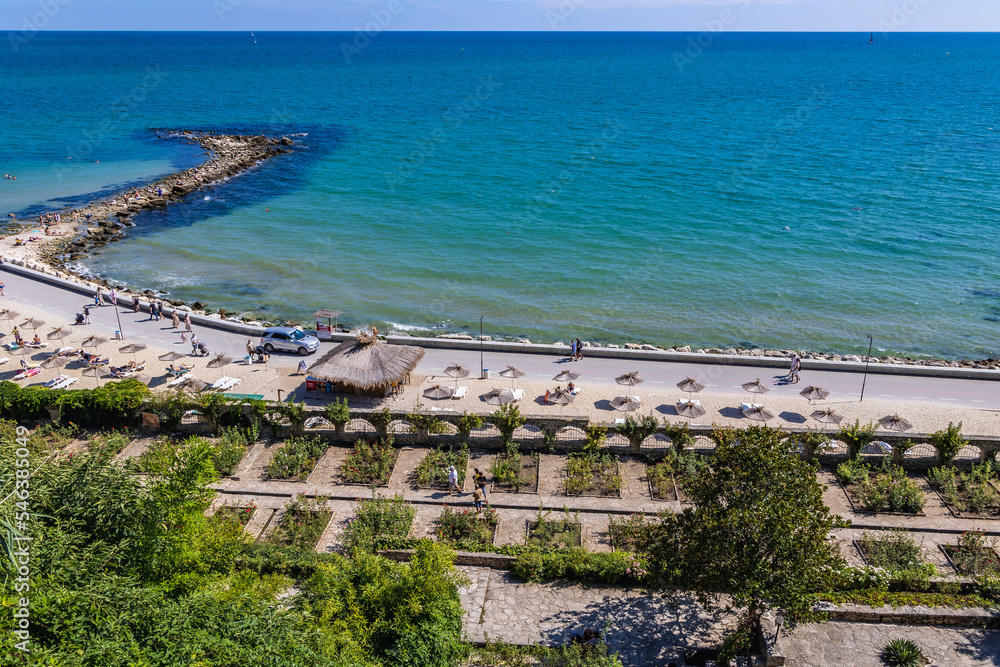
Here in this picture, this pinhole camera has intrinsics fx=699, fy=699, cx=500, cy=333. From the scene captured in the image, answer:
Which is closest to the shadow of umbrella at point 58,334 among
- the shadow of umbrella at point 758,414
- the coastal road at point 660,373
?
the coastal road at point 660,373

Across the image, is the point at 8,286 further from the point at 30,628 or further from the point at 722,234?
the point at 722,234

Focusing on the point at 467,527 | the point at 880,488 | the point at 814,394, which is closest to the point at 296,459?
the point at 467,527

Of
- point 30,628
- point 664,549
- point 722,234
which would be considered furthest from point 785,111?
point 30,628

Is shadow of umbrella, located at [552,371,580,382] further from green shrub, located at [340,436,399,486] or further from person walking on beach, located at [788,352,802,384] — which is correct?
person walking on beach, located at [788,352,802,384]

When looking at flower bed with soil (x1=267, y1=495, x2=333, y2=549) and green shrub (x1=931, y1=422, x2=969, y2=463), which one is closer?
flower bed with soil (x1=267, y1=495, x2=333, y2=549)

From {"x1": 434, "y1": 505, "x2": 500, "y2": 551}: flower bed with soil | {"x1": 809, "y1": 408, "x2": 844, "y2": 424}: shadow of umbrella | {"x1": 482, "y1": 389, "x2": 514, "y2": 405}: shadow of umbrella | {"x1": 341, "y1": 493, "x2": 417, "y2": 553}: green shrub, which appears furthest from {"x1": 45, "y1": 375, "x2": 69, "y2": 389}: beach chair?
{"x1": 809, "y1": 408, "x2": 844, "y2": 424}: shadow of umbrella

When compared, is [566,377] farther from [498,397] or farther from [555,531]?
[555,531]
